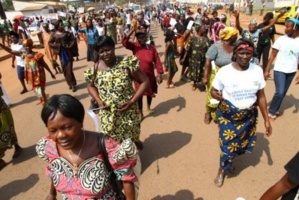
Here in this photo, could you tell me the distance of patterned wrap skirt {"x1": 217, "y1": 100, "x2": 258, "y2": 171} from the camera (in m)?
2.84

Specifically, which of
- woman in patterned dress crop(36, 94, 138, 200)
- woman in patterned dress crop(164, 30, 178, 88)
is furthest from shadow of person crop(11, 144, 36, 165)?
woman in patterned dress crop(164, 30, 178, 88)

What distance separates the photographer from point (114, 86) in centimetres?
295

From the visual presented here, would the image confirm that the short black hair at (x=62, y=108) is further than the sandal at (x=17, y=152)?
No

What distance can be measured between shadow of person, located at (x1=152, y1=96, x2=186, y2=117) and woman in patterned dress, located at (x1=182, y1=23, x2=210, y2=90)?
0.79m

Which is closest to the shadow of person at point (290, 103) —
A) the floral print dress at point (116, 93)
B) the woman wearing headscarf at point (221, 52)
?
the woman wearing headscarf at point (221, 52)

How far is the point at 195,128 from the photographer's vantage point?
4855mm

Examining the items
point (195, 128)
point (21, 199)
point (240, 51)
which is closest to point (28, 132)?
point (21, 199)

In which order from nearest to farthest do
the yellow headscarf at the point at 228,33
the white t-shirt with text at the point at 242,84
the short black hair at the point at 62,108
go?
1. the short black hair at the point at 62,108
2. the white t-shirt with text at the point at 242,84
3. the yellow headscarf at the point at 228,33

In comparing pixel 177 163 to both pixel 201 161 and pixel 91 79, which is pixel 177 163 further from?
pixel 91 79

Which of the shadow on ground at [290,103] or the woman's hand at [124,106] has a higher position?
the woman's hand at [124,106]

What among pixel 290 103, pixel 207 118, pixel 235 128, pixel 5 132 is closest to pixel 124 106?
pixel 235 128

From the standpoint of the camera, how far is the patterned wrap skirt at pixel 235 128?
9.33ft

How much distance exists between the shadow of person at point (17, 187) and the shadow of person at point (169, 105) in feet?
8.93

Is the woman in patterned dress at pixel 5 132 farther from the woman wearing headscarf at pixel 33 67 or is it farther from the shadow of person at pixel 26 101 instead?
the shadow of person at pixel 26 101
